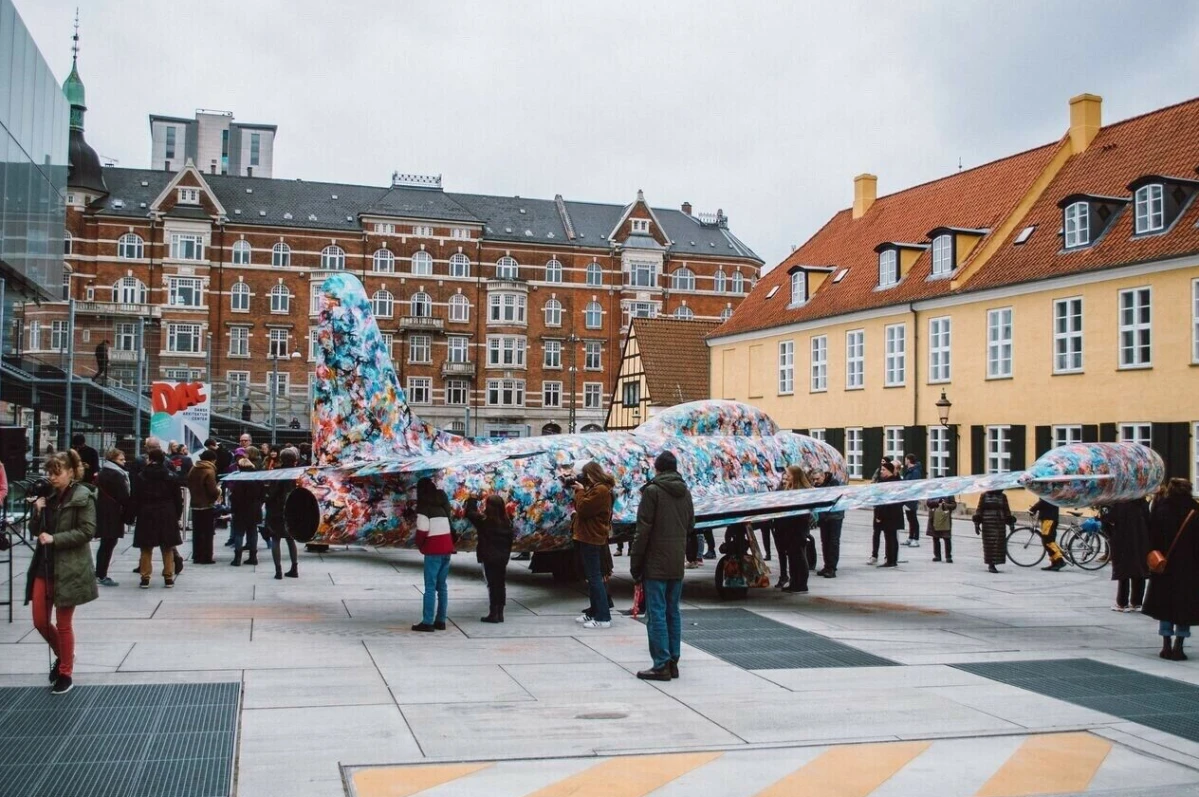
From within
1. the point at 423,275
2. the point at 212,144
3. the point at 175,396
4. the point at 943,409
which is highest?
the point at 212,144

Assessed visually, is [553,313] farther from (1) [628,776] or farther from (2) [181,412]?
(1) [628,776]

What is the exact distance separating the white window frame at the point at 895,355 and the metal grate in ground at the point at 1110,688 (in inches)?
1033

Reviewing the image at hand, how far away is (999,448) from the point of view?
32.6m

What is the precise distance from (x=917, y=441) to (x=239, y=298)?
46455 mm

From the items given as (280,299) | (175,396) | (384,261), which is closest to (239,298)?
(280,299)

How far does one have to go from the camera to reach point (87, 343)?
86.9 ft

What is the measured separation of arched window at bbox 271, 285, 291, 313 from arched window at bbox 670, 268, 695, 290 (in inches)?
980

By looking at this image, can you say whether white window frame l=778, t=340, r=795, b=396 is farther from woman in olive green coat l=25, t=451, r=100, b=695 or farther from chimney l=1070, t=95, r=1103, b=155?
woman in olive green coat l=25, t=451, r=100, b=695

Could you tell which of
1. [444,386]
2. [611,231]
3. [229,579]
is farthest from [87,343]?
[611,231]

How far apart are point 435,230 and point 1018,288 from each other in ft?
150

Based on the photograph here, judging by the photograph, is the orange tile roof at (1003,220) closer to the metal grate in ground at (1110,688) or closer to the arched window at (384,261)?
the metal grate in ground at (1110,688)

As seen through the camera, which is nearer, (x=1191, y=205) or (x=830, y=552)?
(x=830, y=552)

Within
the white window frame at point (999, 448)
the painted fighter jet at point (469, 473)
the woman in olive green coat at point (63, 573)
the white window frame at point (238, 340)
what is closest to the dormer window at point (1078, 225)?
the white window frame at point (999, 448)

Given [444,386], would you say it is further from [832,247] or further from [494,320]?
[832,247]
